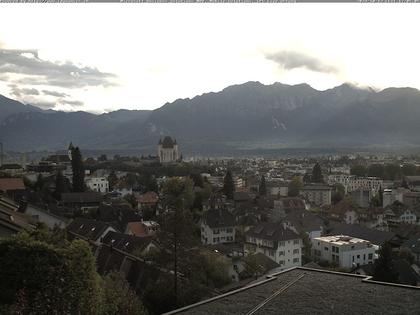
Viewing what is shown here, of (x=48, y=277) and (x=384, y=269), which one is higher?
(x=48, y=277)

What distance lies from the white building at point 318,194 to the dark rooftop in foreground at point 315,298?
216ft

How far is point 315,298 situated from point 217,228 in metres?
33.7

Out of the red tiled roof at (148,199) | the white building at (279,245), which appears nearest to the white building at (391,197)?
the red tiled roof at (148,199)

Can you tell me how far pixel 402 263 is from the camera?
1270 inches

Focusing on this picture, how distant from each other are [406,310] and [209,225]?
34.4 m

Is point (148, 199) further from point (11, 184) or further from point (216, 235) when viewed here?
point (216, 235)

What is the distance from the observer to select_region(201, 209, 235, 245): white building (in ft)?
140

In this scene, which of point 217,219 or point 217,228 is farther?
point 217,219

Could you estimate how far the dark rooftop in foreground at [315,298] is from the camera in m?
8.77

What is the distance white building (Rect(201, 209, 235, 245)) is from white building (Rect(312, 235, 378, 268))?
7885mm

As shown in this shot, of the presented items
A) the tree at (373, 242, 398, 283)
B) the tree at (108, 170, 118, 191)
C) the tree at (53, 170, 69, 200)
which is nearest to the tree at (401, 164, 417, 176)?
the tree at (108, 170, 118, 191)

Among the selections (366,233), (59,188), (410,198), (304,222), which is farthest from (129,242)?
(410,198)

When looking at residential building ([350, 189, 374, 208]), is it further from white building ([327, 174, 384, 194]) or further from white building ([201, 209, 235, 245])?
white building ([201, 209, 235, 245])

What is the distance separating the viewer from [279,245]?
35.9 meters
